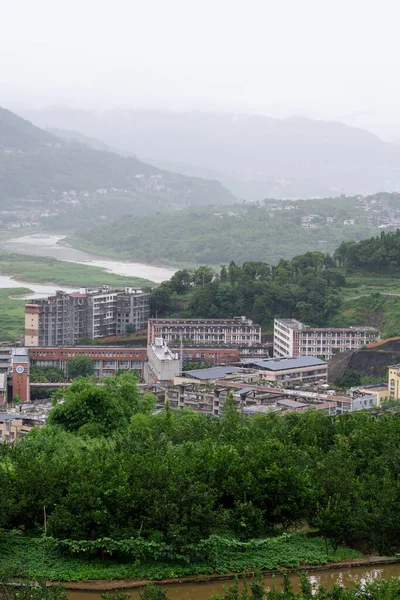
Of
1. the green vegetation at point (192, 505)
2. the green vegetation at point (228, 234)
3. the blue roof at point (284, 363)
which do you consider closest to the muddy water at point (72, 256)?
the green vegetation at point (228, 234)

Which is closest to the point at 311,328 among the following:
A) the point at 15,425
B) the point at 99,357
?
the point at 99,357

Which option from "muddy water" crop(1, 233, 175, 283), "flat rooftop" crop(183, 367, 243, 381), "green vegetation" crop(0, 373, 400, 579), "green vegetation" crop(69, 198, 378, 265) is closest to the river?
"muddy water" crop(1, 233, 175, 283)

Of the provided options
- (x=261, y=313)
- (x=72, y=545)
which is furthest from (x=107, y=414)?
(x=261, y=313)

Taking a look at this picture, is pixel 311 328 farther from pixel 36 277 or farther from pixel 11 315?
pixel 36 277

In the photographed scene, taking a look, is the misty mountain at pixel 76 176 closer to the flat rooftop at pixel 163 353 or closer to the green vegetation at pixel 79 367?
the green vegetation at pixel 79 367

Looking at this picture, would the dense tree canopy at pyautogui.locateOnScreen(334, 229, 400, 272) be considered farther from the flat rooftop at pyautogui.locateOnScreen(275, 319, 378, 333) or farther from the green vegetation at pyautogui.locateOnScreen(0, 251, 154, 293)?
the green vegetation at pyautogui.locateOnScreen(0, 251, 154, 293)

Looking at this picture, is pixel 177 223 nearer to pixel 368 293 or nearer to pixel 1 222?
pixel 1 222
